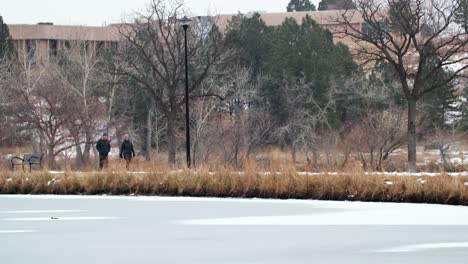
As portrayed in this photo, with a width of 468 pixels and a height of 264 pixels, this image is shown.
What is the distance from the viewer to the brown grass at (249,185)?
19453mm

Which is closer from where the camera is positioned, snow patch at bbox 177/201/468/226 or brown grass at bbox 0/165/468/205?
snow patch at bbox 177/201/468/226

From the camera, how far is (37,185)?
23406mm

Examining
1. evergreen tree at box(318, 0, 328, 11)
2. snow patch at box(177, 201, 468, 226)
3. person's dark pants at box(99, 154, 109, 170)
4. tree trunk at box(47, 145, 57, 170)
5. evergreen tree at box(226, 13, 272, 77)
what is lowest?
tree trunk at box(47, 145, 57, 170)

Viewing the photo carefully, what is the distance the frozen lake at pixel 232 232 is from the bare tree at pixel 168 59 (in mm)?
29144

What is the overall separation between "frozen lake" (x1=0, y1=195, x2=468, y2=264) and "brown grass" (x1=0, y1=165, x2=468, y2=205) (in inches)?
32.8

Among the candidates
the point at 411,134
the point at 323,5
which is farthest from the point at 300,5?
the point at 411,134

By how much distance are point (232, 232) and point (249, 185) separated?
710 centimetres

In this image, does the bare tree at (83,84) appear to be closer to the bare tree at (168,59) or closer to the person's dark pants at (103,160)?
the bare tree at (168,59)

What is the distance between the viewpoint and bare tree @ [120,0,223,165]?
162 ft

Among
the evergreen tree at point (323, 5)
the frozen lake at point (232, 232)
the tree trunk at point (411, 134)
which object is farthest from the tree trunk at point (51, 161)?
the evergreen tree at point (323, 5)

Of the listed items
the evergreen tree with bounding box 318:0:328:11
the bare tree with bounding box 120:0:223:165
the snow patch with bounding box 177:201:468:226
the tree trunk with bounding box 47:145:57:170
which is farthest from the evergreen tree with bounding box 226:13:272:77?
the evergreen tree with bounding box 318:0:328:11

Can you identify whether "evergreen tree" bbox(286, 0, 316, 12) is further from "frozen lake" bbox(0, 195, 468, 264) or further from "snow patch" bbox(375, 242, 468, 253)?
"snow patch" bbox(375, 242, 468, 253)

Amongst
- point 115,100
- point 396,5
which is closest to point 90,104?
point 115,100

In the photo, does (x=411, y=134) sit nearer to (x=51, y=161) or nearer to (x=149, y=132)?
(x=51, y=161)
